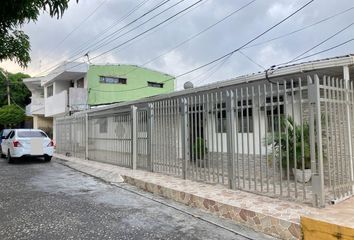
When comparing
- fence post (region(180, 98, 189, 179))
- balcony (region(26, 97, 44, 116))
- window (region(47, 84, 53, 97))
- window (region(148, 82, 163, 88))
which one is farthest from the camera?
balcony (region(26, 97, 44, 116))

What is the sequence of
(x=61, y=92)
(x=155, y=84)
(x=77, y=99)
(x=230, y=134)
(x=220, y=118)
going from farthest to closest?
(x=155, y=84), (x=61, y=92), (x=77, y=99), (x=220, y=118), (x=230, y=134)

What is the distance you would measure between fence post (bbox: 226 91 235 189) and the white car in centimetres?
1168

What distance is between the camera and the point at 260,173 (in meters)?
7.16

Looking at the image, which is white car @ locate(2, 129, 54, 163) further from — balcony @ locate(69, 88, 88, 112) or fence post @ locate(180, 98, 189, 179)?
fence post @ locate(180, 98, 189, 179)

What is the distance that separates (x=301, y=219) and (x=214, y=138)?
3850 millimetres

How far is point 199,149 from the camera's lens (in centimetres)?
913

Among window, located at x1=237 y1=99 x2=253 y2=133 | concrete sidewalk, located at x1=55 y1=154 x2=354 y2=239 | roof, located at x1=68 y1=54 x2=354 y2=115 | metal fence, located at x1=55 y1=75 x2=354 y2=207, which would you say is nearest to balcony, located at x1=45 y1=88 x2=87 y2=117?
metal fence, located at x1=55 y1=75 x2=354 y2=207

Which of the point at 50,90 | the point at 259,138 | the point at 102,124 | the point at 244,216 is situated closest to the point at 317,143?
the point at 259,138

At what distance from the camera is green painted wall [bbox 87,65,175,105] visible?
27125 mm

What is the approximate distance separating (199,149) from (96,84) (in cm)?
1957

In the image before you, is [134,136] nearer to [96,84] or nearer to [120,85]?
[96,84]

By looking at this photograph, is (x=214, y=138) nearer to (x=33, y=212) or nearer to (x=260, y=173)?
(x=260, y=173)

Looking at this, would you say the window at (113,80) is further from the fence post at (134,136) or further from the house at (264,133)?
the fence post at (134,136)

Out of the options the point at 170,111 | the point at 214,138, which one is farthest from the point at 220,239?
the point at 170,111
